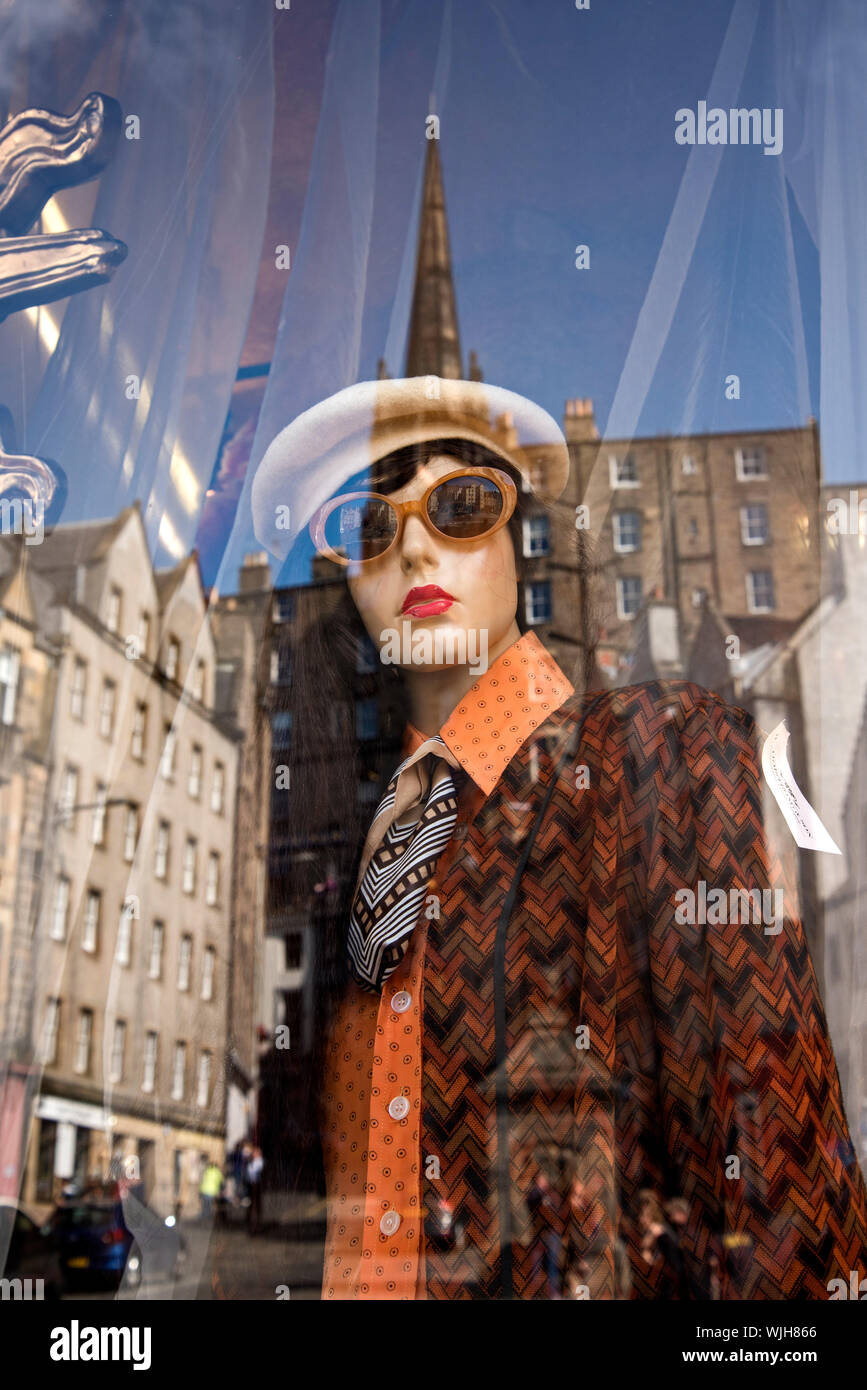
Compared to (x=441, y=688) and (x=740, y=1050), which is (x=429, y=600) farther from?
(x=740, y=1050)

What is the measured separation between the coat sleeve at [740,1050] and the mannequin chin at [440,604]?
41 cm

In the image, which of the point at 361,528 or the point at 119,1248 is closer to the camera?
the point at 119,1248

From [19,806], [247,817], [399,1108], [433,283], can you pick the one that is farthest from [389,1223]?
[433,283]

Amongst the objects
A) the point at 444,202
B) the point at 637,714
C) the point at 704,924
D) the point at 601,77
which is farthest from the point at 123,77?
the point at 704,924

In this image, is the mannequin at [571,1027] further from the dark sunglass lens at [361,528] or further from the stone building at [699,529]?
the stone building at [699,529]

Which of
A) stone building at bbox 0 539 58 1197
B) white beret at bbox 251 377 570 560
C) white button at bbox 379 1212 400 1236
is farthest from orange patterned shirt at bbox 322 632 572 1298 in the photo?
stone building at bbox 0 539 58 1197

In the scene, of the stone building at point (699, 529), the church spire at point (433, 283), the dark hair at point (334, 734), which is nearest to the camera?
the stone building at point (699, 529)

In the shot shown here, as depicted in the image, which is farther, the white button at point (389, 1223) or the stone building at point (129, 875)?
the stone building at point (129, 875)

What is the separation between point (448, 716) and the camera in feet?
7.11

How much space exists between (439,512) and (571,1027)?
0.81 metres

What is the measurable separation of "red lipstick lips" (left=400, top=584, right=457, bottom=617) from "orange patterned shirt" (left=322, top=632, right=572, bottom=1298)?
13 centimetres

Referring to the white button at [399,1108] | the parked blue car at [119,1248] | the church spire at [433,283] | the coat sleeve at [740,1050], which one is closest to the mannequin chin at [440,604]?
the church spire at [433,283]

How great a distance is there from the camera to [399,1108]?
188 cm

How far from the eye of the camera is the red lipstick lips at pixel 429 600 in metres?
2.13
